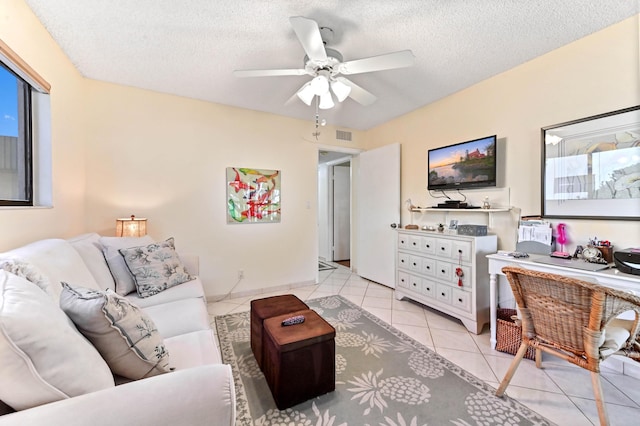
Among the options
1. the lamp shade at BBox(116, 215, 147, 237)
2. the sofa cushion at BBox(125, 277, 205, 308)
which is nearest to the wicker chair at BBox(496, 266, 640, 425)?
the sofa cushion at BBox(125, 277, 205, 308)

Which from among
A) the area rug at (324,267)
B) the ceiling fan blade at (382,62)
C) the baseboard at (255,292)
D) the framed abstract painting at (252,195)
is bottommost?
the area rug at (324,267)

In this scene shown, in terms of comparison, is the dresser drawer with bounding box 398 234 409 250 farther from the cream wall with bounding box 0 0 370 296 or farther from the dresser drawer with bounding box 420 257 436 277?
the cream wall with bounding box 0 0 370 296

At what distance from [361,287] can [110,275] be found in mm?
2906

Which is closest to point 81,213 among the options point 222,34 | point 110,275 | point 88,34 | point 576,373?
point 110,275

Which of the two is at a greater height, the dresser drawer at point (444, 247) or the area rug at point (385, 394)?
the dresser drawer at point (444, 247)

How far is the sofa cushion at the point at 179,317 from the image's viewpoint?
1535mm

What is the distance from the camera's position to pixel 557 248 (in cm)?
215

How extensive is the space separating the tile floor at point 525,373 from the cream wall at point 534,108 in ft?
3.06

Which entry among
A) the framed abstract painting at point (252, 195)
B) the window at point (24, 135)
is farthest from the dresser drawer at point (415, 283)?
the window at point (24, 135)

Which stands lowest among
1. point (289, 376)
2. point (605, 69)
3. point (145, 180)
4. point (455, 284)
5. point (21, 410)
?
point (289, 376)

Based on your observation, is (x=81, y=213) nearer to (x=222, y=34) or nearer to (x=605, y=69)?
(x=222, y=34)

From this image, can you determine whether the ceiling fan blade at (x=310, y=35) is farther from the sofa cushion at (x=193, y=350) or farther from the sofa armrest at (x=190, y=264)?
the sofa armrest at (x=190, y=264)

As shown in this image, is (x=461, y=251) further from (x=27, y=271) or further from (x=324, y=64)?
(x=27, y=271)

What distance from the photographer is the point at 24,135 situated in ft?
6.06
